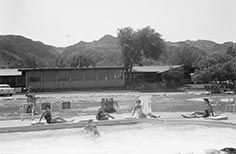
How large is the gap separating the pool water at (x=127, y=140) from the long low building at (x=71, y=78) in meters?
31.1

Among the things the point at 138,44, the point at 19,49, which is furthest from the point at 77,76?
the point at 19,49

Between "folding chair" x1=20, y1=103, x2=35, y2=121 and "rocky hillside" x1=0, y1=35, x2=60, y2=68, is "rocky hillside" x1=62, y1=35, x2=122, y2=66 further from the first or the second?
"folding chair" x1=20, y1=103, x2=35, y2=121

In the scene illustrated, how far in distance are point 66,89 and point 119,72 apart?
316 inches

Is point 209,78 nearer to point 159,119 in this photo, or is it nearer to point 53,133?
point 159,119

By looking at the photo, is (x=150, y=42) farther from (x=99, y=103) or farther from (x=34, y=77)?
(x=99, y=103)

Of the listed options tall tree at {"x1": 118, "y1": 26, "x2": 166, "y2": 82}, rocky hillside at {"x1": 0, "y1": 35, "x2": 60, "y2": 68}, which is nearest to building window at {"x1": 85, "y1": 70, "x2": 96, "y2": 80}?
tall tree at {"x1": 118, "y1": 26, "x2": 166, "y2": 82}

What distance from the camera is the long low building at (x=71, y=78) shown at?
42938 millimetres

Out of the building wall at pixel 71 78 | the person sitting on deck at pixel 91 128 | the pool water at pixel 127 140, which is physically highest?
the building wall at pixel 71 78

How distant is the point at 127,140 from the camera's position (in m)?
11.3

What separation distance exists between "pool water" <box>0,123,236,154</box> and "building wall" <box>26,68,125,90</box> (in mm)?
31134

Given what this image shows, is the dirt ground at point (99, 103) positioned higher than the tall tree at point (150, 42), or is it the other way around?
the tall tree at point (150, 42)

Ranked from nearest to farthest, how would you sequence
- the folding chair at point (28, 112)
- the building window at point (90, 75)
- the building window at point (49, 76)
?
the folding chair at point (28, 112)
the building window at point (49, 76)
the building window at point (90, 75)

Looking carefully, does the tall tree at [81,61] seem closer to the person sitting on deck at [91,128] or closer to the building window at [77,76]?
the building window at [77,76]

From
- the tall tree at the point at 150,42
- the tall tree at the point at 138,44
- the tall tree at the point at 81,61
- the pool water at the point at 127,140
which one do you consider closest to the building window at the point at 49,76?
the tall tree at the point at 138,44
